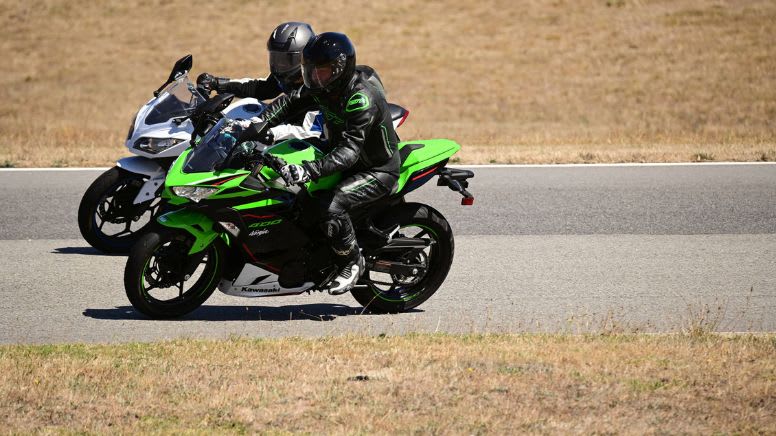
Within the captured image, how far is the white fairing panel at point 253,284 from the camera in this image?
7.25m

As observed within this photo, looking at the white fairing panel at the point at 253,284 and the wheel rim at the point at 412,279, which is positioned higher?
the white fairing panel at the point at 253,284

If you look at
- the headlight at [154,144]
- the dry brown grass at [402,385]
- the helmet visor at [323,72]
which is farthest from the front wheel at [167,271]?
the headlight at [154,144]

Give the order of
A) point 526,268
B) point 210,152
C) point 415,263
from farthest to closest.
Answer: point 526,268
point 415,263
point 210,152

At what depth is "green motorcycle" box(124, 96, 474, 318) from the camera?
275 inches

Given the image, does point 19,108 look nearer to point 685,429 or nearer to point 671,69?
point 671,69

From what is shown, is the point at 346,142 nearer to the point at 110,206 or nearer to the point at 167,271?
the point at 167,271

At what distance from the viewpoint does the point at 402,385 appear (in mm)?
5734

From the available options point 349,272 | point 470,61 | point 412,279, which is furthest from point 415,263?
point 470,61

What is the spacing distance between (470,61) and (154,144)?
2219cm

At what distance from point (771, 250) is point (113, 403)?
6075 mm

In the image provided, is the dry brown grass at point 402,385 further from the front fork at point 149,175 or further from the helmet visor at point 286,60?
the helmet visor at point 286,60

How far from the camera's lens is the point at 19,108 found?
27.0 meters

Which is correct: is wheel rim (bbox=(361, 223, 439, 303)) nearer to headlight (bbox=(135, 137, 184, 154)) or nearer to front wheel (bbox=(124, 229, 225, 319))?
front wheel (bbox=(124, 229, 225, 319))

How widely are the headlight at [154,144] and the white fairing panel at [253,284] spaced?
2224mm
